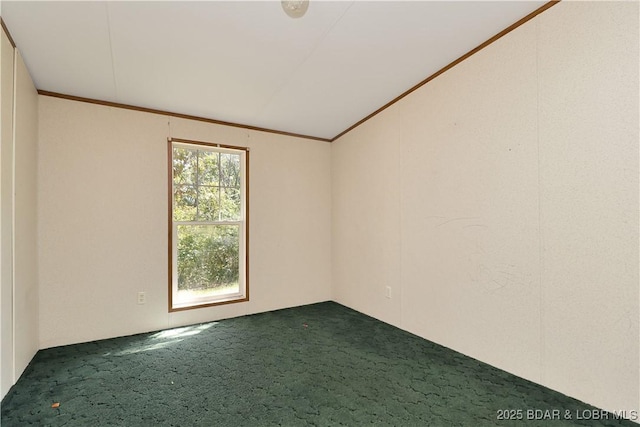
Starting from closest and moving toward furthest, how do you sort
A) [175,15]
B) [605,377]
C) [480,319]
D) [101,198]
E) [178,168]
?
[605,377] < [175,15] < [480,319] < [101,198] < [178,168]

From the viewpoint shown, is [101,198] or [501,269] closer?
[501,269]

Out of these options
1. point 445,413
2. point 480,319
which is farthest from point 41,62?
point 480,319

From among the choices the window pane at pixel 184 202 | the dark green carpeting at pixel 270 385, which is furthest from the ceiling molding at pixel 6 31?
the dark green carpeting at pixel 270 385

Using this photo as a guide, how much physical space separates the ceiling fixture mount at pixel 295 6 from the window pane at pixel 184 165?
2.12m

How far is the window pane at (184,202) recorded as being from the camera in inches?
131

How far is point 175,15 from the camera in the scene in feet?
6.29

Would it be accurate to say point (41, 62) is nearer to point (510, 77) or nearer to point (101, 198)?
point (101, 198)

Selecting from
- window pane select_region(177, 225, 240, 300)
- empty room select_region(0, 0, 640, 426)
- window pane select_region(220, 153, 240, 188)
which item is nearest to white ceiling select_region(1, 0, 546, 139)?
empty room select_region(0, 0, 640, 426)

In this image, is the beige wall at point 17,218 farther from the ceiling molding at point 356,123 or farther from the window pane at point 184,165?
the window pane at point 184,165

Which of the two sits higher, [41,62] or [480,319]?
[41,62]

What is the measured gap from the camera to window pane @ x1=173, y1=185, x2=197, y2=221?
10.9ft

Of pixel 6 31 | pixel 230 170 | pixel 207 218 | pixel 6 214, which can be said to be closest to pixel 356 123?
pixel 230 170

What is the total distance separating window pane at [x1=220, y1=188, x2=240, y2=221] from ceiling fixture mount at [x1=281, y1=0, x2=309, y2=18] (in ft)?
7.36

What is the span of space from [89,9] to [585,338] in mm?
3682
